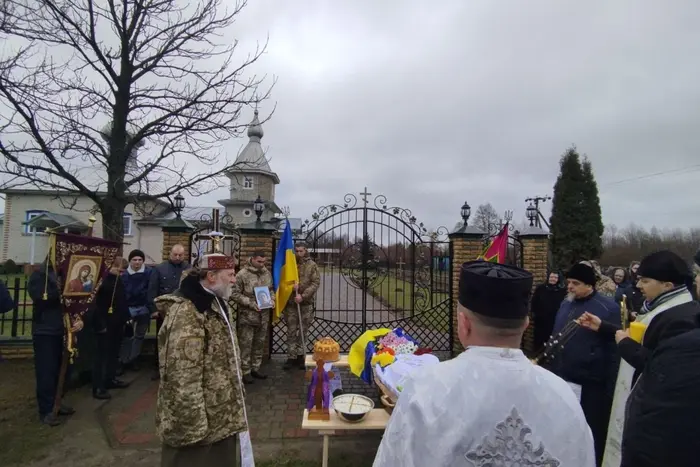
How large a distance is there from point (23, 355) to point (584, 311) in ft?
26.4

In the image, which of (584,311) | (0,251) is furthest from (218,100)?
(0,251)

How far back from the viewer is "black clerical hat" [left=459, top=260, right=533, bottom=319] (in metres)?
1.19

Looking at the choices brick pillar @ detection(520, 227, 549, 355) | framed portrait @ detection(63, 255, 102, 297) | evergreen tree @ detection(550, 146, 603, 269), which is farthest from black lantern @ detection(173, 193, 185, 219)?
evergreen tree @ detection(550, 146, 603, 269)

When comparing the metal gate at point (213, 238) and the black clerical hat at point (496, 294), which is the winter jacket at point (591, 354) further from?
the metal gate at point (213, 238)

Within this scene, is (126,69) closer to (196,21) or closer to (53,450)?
(196,21)

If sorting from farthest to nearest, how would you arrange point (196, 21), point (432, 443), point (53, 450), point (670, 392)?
point (196, 21), point (53, 450), point (670, 392), point (432, 443)

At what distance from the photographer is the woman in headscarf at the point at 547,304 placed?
573 cm

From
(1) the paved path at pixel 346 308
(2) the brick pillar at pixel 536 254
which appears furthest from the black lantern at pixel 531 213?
(1) the paved path at pixel 346 308

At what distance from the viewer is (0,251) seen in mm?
27984

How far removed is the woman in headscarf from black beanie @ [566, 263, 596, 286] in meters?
2.59

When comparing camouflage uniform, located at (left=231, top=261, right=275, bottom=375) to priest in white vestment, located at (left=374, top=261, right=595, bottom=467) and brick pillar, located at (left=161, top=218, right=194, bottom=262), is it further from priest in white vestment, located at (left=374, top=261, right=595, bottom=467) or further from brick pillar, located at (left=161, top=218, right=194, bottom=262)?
priest in white vestment, located at (left=374, top=261, right=595, bottom=467)

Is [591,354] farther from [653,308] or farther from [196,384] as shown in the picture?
[196,384]

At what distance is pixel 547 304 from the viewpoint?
5.78 metres

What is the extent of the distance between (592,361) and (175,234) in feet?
20.2
